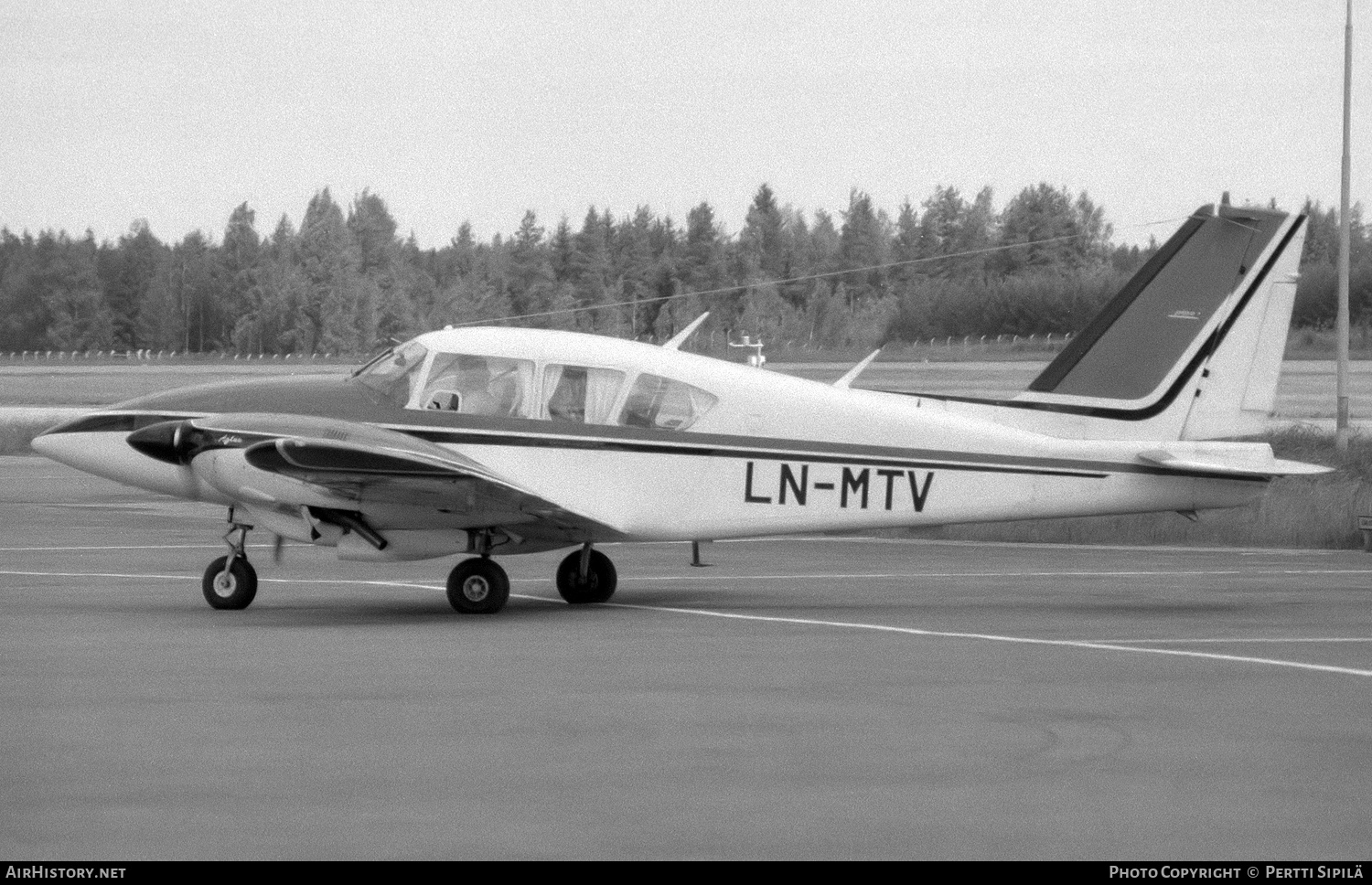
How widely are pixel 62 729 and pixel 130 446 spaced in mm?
6818

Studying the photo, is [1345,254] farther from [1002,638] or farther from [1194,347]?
[1002,638]

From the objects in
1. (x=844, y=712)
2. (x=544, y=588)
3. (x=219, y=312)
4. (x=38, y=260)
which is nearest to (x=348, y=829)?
(x=844, y=712)

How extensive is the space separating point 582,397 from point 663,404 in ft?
2.34

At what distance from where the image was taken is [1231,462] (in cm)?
1529

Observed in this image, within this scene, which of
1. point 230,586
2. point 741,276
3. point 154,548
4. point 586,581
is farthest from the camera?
point 741,276

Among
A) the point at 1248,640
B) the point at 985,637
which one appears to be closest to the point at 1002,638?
the point at 985,637

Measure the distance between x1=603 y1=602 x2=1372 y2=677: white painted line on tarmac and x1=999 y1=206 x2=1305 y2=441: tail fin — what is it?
3.48m

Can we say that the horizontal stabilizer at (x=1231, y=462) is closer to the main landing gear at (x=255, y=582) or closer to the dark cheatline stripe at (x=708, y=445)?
the dark cheatline stripe at (x=708, y=445)

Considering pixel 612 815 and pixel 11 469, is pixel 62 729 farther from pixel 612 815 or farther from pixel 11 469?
pixel 11 469

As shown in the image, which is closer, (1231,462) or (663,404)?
(1231,462)

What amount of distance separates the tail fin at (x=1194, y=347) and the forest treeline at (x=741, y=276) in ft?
25.4

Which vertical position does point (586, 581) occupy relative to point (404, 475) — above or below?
below

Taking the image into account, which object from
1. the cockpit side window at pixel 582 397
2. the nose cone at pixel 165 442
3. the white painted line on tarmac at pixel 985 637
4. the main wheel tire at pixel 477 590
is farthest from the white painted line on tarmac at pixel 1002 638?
the nose cone at pixel 165 442

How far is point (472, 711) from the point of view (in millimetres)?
9789
